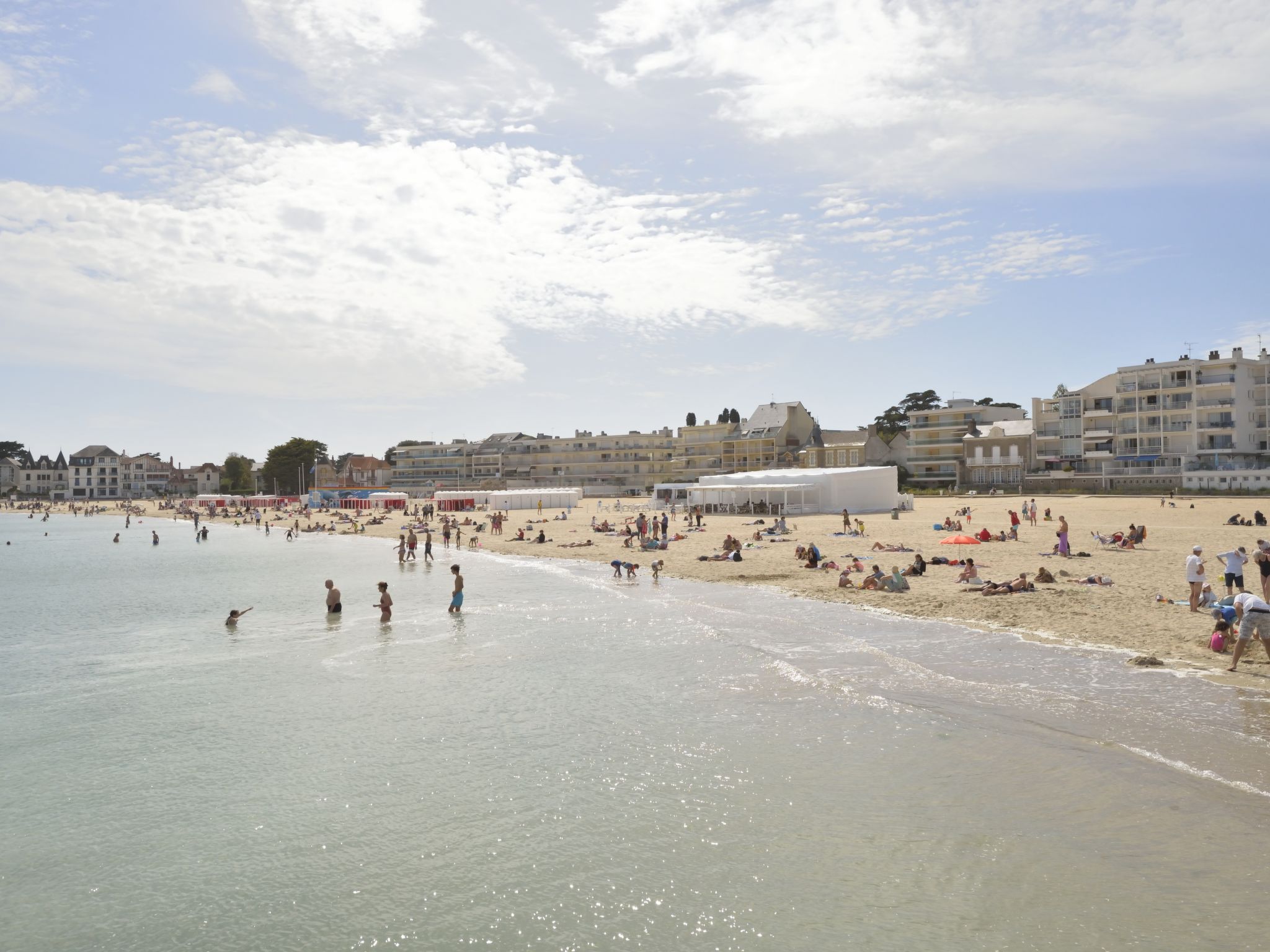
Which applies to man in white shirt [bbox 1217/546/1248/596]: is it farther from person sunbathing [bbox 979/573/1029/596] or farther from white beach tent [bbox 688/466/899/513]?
white beach tent [bbox 688/466/899/513]

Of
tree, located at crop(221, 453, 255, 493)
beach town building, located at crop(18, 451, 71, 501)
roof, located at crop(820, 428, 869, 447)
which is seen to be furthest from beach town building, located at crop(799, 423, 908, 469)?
beach town building, located at crop(18, 451, 71, 501)

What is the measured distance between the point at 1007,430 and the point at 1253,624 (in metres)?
71.2

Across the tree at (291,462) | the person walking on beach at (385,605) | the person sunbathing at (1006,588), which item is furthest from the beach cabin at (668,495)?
the tree at (291,462)

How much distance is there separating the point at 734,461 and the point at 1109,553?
75689 mm

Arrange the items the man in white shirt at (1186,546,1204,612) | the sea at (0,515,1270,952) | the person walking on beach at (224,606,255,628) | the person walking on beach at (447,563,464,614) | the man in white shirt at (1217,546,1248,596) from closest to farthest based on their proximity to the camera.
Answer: the sea at (0,515,1270,952), the man in white shirt at (1217,546,1248,596), the man in white shirt at (1186,546,1204,612), the person walking on beach at (224,606,255,628), the person walking on beach at (447,563,464,614)

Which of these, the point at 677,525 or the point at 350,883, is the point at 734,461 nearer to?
the point at 677,525

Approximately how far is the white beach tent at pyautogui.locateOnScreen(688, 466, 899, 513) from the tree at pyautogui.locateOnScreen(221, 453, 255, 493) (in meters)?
105

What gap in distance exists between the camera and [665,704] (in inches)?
483

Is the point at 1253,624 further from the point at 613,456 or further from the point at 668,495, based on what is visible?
the point at 613,456

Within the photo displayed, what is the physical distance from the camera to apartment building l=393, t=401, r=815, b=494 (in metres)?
100

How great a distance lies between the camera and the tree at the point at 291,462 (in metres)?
118

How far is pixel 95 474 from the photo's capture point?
463 ft

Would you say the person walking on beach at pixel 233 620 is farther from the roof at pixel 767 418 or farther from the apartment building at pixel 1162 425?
the roof at pixel 767 418

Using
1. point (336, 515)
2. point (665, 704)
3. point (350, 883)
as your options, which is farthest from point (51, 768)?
point (336, 515)
